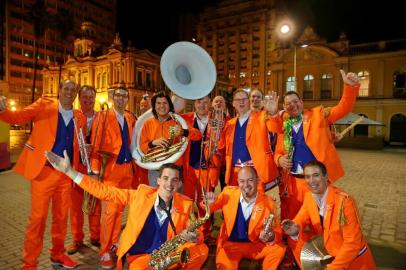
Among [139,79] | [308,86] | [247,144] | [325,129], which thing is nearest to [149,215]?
[247,144]

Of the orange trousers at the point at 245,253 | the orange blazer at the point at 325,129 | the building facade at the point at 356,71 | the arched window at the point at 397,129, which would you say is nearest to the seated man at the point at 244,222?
the orange trousers at the point at 245,253

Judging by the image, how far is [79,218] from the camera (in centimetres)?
477

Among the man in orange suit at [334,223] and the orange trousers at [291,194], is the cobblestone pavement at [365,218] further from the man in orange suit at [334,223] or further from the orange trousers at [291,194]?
the man in orange suit at [334,223]

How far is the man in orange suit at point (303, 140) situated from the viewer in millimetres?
4184

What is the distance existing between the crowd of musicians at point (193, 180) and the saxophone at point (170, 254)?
0.02 m

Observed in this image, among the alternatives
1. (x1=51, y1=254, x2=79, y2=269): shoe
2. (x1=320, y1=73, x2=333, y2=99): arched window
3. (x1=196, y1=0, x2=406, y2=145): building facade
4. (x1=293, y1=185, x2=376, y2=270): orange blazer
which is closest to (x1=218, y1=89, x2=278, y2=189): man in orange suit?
(x1=293, y1=185, x2=376, y2=270): orange blazer

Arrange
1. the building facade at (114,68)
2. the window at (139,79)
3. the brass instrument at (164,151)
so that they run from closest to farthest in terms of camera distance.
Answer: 1. the brass instrument at (164,151)
2. the building facade at (114,68)
3. the window at (139,79)

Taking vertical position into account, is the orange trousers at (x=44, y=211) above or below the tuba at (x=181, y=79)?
below

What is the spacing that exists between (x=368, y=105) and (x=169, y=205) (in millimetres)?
36543

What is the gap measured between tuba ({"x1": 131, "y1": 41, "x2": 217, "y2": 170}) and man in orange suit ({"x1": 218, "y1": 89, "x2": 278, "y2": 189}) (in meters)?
0.64

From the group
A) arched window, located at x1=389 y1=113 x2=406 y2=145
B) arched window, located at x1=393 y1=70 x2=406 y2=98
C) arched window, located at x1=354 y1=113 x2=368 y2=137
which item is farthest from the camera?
arched window, located at x1=354 y1=113 x2=368 y2=137

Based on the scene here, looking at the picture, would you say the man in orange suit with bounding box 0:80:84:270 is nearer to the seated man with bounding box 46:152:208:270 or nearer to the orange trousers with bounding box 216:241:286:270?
the seated man with bounding box 46:152:208:270

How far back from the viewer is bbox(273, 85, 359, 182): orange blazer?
13.7ft

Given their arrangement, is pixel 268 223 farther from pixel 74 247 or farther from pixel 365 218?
pixel 365 218
